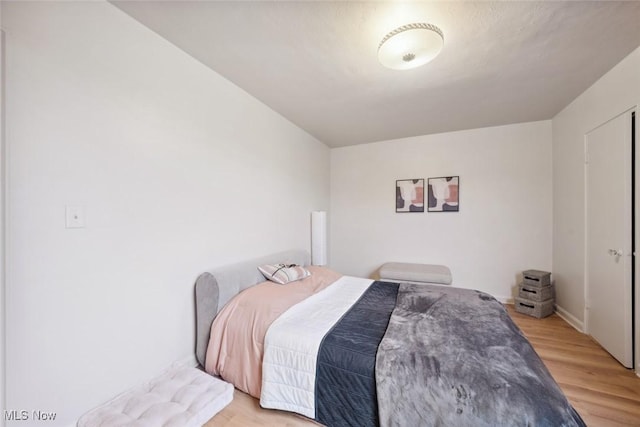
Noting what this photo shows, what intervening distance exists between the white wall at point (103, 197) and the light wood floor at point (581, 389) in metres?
0.68

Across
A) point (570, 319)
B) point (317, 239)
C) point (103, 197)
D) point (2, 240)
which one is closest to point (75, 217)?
point (103, 197)

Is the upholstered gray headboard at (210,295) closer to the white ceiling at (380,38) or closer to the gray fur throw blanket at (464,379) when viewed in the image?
the gray fur throw blanket at (464,379)

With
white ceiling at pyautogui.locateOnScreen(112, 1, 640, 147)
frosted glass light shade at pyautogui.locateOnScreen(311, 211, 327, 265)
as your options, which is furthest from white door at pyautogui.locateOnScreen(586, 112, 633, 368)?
frosted glass light shade at pyautogui.locateOnScreen(311, 211, 327, 265)

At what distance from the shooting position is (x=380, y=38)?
5.65 feet

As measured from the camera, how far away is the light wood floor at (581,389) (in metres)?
1.51

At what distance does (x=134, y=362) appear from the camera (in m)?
1.59

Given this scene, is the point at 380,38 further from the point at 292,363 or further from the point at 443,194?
the point at 443,194

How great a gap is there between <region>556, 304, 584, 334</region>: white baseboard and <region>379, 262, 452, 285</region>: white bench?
1279 mm

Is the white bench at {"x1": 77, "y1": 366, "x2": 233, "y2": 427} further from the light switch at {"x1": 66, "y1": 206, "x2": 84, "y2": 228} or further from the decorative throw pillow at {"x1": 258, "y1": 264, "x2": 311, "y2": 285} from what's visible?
the light switch at {"x1": 66, "y1": 206, "x2": 84, "y2": 228}

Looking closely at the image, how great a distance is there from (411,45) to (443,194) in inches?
110

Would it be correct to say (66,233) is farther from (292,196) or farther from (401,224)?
(401,224)

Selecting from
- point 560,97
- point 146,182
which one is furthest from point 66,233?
point 560,97

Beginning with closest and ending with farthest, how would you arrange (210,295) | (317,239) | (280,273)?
(210,295) → (280,273) → (317,239)

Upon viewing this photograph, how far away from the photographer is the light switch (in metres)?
1.30
